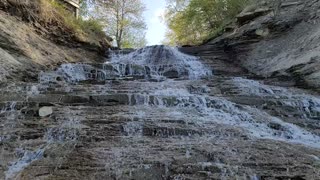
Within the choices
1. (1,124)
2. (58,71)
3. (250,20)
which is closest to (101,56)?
(58,71)

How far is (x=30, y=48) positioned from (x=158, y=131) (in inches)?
228

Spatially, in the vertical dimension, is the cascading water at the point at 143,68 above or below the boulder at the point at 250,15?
below

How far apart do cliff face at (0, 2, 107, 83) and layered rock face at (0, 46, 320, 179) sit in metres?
0.63

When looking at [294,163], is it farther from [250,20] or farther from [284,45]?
[250,20]

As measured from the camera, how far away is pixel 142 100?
6.68 metres

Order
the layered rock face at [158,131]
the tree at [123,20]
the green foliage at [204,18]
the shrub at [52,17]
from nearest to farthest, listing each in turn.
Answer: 1. the layered rock face at [158,131]
2. the shrub at [52,17]
3. the green foliage at [204,18]
4. the tree at [123,20]

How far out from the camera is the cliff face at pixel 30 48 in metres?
8.09

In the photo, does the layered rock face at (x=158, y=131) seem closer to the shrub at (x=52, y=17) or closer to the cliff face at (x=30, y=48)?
the cliff face at (x=30, y=48)

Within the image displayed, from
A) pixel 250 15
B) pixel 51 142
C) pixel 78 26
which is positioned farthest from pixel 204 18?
pixel 51 142

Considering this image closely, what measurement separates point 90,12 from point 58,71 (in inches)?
407

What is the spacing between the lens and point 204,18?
1925 cm

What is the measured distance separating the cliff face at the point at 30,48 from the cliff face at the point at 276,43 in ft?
15.5

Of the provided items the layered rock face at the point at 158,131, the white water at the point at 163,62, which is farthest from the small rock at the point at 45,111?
the white water at the point at 163,62

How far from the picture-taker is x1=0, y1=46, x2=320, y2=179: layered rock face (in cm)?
396
